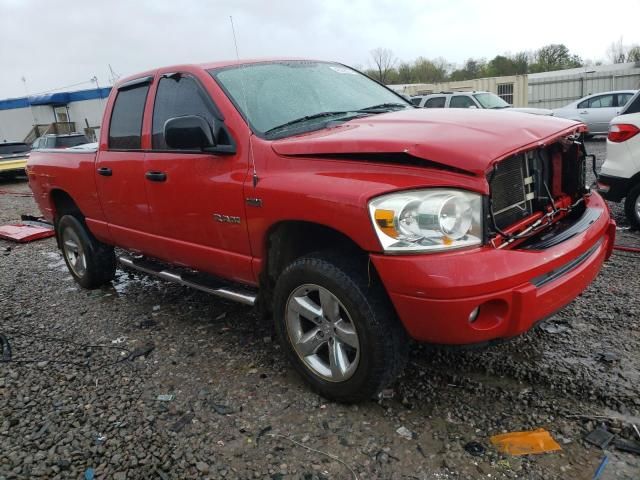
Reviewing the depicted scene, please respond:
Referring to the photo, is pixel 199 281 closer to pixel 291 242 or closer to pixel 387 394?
pixel 291 242

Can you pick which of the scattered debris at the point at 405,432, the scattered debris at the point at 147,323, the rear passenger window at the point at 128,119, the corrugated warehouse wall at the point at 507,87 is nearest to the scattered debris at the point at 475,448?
the scattered debris at the point at 405,432

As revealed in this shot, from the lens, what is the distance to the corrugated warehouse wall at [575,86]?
25547 millimetres

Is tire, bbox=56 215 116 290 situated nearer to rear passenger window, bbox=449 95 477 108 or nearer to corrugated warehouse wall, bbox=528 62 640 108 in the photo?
rear passenger window, bbox=449 95 477 108

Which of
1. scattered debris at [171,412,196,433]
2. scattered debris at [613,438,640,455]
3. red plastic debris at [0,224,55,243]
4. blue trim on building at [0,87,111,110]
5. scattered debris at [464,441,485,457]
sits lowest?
scattered debris at [613,438,640,455]

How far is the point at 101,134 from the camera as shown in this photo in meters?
4.44

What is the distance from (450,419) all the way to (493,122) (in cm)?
155

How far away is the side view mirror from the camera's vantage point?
3.01m

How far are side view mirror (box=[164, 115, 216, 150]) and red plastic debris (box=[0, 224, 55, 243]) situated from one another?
569cm

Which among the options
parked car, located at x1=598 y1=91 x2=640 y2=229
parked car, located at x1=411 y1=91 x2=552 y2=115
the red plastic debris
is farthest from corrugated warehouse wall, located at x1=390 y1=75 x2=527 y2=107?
the red plastic debris

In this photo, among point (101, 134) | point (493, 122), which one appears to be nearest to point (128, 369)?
point (101, 134)

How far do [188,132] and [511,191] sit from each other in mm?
1797

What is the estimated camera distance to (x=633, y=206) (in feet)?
18.4

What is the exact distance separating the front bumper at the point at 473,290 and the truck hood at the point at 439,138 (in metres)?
0.43

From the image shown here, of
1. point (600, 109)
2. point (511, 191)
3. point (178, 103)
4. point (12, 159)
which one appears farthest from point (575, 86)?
point (511, 191)
